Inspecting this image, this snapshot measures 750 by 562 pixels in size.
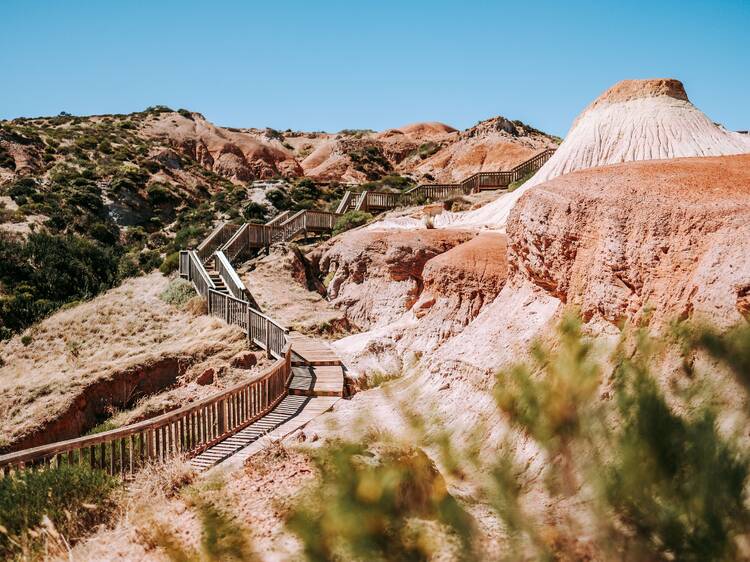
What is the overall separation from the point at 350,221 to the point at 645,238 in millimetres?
23481

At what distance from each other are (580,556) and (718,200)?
524 centimetres

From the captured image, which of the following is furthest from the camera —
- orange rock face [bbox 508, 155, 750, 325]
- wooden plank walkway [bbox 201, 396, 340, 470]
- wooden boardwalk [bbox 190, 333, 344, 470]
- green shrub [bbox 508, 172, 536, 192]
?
green shrub [bbox 508, 172, 536, 192]

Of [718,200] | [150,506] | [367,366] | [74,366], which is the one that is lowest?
[74,366]

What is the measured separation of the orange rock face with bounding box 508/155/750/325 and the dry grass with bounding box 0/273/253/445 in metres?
12.1

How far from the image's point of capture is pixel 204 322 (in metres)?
22.3

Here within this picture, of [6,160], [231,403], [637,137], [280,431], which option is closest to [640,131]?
[637,137]

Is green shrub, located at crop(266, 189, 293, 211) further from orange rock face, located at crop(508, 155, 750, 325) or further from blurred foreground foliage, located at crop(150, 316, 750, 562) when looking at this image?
blurred foreground foliage, located at crop(150, 316, 750, 562)

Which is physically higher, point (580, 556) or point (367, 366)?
point (580, 556)

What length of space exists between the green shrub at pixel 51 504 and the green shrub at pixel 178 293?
17719 millimetres

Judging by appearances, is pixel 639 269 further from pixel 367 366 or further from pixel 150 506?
pixel 367 366

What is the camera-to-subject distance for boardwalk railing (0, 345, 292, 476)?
8.22m

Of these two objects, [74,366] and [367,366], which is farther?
[74,366]

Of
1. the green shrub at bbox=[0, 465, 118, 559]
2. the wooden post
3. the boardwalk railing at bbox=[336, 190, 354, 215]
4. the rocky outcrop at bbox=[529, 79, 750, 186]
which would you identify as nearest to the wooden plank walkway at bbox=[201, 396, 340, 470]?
the green shrub at bbox=[0, 465, 118, 559]

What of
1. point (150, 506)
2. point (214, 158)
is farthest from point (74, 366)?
point (214, 158)
